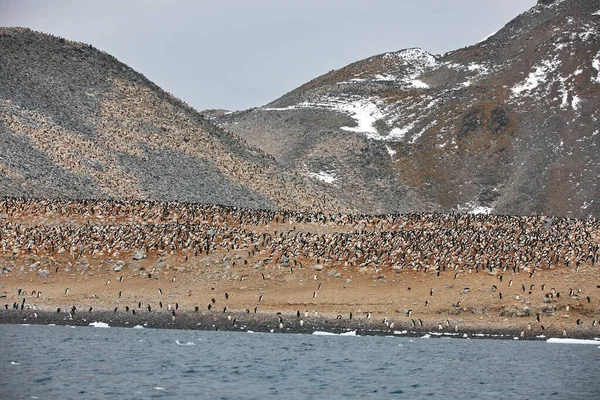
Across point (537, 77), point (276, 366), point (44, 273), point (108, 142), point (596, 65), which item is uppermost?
point (596, 65)

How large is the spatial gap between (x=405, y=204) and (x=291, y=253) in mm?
72784

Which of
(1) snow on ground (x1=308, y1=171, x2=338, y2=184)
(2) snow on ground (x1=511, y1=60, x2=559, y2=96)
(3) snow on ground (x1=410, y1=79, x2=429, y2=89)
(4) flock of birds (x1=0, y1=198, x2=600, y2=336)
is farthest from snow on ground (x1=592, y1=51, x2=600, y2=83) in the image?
(4) flock of birds (x1=0, y1=198, x2=600, y2=336)

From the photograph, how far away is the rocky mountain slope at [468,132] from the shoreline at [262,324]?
70583 millimetres

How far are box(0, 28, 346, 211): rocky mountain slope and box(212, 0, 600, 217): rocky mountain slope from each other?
21.3m

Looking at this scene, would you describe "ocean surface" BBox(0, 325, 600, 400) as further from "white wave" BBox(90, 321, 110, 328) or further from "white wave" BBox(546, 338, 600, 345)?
"white wave" BBox(90, 321, 110, 328)

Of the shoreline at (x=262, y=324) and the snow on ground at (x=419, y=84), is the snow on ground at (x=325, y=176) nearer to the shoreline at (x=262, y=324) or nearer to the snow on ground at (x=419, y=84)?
the snow on ground at (x=419, y=84)

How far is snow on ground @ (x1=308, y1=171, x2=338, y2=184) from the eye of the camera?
457 ft

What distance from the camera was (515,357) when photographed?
151 feet

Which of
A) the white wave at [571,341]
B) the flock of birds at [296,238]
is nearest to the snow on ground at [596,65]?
the flock of birds at [296,238]

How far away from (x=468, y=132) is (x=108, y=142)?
79.1 m

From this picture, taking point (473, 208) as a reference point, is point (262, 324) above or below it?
below

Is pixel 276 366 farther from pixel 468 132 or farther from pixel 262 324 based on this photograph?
pixel 468 132

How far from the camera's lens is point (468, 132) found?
525ft

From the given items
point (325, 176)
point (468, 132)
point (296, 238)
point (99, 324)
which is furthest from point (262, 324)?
point (468, 132)
